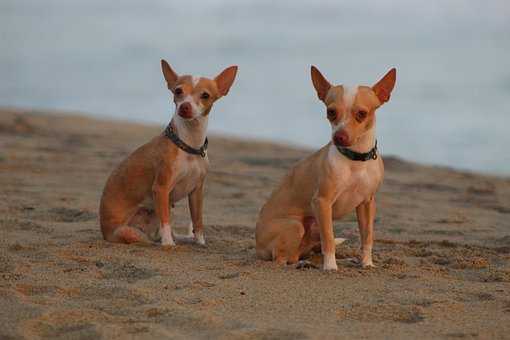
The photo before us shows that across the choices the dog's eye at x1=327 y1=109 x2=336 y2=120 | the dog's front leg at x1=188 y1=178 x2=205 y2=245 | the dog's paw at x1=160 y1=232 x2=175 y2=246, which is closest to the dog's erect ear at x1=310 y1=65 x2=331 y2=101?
the dog's eye at x1=327 y1=109 x2=336 y2=120

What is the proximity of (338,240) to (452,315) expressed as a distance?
2121 mm

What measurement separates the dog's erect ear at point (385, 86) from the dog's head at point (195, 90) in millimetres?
1780

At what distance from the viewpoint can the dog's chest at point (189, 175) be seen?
24.9ft

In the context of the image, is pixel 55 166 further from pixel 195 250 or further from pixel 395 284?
pixel 395 284

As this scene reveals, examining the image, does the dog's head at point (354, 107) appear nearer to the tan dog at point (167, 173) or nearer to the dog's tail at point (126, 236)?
the tan dog at point (167, 173)

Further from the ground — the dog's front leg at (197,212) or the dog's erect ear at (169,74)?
the dog's erect ear at (169,74)

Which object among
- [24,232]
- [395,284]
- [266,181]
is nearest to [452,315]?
[395,284]

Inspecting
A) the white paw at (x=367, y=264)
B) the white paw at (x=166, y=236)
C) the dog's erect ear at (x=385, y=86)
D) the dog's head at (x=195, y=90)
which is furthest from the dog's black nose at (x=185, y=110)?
the white paw at (x=367, y=264)

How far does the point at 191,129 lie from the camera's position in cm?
762

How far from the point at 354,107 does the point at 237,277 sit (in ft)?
4.54

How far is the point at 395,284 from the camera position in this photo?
19.7 ft

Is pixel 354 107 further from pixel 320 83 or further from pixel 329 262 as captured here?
pixel 329 262

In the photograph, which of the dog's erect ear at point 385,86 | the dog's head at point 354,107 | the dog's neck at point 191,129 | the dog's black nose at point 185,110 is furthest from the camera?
the dog's neck at point 191,129

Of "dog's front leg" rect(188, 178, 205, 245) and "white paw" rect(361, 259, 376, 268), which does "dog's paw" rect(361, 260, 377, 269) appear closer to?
"white paw" rect(361, 259, 376, 268)
